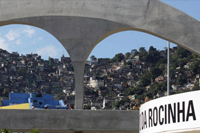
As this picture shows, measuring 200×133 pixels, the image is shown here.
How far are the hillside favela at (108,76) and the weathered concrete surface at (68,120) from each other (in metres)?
78.1

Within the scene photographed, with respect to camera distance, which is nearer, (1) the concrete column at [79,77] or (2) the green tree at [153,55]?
(1) the concrete column at [79,77]

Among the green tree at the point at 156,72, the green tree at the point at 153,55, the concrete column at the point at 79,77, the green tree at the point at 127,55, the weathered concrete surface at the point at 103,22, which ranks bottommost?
the concrete column at the point at 79,77

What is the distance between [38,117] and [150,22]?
6186 millimetres

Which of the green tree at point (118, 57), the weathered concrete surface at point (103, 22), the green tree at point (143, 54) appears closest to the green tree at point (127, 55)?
the green tree at point (118, 57)

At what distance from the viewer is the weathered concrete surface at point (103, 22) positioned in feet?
83.1

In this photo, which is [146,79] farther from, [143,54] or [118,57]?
[118,57]

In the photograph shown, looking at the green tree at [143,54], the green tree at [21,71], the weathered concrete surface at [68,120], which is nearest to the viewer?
the weathered concrete surface at [68,120]

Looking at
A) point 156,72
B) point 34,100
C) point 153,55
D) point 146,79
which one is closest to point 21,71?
point 153,55

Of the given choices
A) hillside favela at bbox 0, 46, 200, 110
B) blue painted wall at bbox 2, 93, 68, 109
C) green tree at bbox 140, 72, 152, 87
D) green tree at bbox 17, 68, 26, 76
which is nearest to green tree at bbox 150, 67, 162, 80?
hillside favela at bbox 0, 46, 200, 110

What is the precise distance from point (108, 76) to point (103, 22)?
378 feet

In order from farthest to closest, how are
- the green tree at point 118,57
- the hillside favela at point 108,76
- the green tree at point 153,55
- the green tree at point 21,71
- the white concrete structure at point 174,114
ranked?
the green tree at point 118,57, the green tree at point 21,71, the green tree at point 153,55, the hillside favela at point 108,76, the white concrete structure at point 174,114

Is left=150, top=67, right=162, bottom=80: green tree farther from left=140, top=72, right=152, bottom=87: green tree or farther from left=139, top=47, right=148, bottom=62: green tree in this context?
left=139, top=47, right=148, bottom=62: green tree

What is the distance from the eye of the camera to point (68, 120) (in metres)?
23.2

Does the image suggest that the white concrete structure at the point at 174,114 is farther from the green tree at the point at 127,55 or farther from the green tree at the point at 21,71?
the green tree at the point at 127,55
